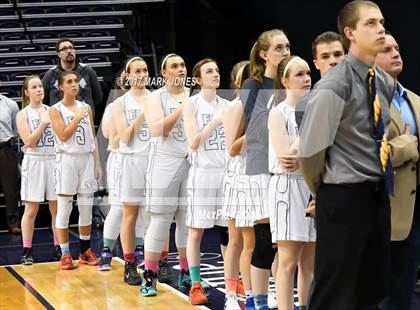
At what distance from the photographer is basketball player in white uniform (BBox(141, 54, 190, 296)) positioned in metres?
5.69

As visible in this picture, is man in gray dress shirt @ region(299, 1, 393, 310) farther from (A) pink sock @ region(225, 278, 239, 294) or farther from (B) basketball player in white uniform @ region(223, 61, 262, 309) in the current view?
(A) pink sock @ region(225, 278, 239, 294)

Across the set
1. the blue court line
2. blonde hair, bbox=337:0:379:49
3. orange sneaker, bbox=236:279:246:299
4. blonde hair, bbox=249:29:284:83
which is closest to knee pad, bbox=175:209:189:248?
orange sneaker, bbox=236:279:246:299

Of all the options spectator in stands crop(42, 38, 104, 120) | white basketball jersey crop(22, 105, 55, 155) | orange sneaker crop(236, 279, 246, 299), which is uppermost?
spectator in stands crop(42, 38, 104, 120)

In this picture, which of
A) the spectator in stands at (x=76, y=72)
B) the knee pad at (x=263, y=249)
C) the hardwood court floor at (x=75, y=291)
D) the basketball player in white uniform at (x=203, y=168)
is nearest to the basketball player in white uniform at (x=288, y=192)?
the knee pad at (x=263, y=249)

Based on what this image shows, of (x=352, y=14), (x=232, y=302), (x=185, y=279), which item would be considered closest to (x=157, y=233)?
(x=185, y=279)

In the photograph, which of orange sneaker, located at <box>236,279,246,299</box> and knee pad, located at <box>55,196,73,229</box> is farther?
knee pad, located at <box>55,196,73,229</box>

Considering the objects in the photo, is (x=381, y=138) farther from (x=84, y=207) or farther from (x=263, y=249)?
(x=84, y=207)

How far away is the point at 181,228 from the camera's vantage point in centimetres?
602

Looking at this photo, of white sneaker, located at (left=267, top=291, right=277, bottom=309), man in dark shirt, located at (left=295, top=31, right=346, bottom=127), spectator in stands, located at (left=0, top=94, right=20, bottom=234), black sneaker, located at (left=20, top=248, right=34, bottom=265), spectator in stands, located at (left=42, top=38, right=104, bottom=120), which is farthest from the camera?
spectator in stands, located at (left=0, top=94, right=20, bottom=234)

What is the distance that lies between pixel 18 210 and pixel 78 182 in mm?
2715

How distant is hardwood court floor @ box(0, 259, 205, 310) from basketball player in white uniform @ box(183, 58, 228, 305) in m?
0.35

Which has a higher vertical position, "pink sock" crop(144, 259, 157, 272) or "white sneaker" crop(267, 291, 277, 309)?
"pink sock" crop(144, 259, 157, 272)

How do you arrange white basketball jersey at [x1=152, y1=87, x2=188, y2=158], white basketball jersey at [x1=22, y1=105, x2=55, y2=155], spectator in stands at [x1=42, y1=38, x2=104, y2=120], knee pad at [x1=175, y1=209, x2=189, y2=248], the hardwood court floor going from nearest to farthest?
the hardwood court floor
white basketball jersey at [x1=152, y1=87, x2=188, y2=158]
knee pad at [x1=175, y1=209, x2=189, y2=248]
white basketball jersey at [x1=22, y1=105, x2=55, y2=155]
spectator in stands at [x1=42, y1=38, x2=104, y2=120]

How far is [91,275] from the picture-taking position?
6680 mm
